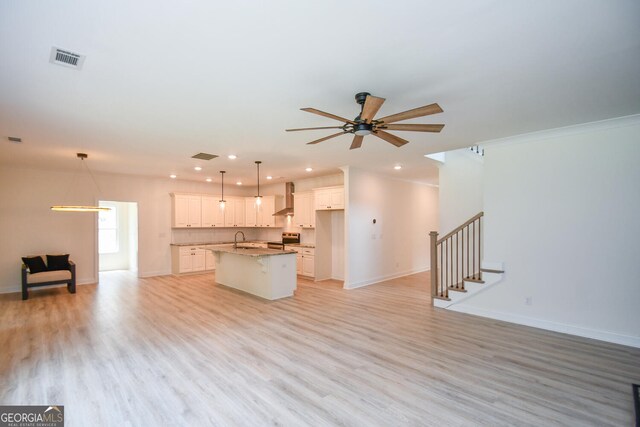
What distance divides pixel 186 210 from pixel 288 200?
3.03m

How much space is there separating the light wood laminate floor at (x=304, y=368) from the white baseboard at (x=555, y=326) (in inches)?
5.6

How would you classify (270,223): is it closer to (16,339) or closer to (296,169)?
(296,169)

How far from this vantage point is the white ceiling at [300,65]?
193cm

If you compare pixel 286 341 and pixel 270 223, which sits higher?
pixel 270 223

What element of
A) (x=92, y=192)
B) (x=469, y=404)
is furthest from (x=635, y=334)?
(x=92, y=192)

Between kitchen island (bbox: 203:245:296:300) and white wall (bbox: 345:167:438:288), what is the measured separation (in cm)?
147

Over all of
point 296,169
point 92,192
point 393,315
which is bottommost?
point 393,315

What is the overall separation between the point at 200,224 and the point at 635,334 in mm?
9435

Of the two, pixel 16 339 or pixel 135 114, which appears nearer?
pixel 135 114

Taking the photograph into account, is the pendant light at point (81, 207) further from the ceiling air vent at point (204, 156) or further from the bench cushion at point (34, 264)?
the ceiling air vent at point (204, 156)

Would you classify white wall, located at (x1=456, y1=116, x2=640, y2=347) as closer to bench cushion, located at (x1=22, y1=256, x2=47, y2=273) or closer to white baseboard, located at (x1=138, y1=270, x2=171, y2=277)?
white baseboard, located at (x1=138, y1=270, x2=171, y2=277)

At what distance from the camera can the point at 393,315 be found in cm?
500

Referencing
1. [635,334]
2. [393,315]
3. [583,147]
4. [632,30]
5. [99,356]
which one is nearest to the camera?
[632,30]

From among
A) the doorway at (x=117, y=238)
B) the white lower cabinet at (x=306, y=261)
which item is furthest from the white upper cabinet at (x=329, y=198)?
the doorway at (x=117, y=238)
